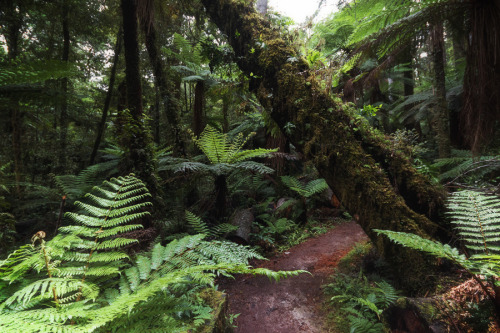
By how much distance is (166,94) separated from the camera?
15.3 ft

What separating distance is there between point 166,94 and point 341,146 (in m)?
3.62

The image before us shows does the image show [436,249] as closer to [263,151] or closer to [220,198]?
[263,151]

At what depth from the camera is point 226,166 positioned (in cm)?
393

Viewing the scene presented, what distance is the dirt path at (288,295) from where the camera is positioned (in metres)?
2.54

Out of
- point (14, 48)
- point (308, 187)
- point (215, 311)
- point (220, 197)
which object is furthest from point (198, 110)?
point (215, 311)

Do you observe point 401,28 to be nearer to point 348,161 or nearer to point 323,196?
point 348,161

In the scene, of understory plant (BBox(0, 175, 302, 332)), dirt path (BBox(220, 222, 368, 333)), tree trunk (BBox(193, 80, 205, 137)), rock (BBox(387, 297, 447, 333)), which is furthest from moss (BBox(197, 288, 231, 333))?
tree trunk (BBox(193, 80, 205, 137))

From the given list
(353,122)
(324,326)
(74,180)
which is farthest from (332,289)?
(74,180)

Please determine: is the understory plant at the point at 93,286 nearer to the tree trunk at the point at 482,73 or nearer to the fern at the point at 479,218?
the fern at the point at 479,218

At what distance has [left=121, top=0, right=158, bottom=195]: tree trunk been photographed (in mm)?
2984

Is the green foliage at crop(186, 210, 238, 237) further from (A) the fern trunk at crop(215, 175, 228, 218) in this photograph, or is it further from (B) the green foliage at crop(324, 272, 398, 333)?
(B) the green foliage at crop(324, 272, 398, 333)

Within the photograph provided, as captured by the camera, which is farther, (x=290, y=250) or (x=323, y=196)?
(x=323, y=196)

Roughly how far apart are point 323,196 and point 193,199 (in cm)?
355

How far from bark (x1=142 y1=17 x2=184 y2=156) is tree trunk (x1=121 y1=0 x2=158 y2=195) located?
140 centimetres
